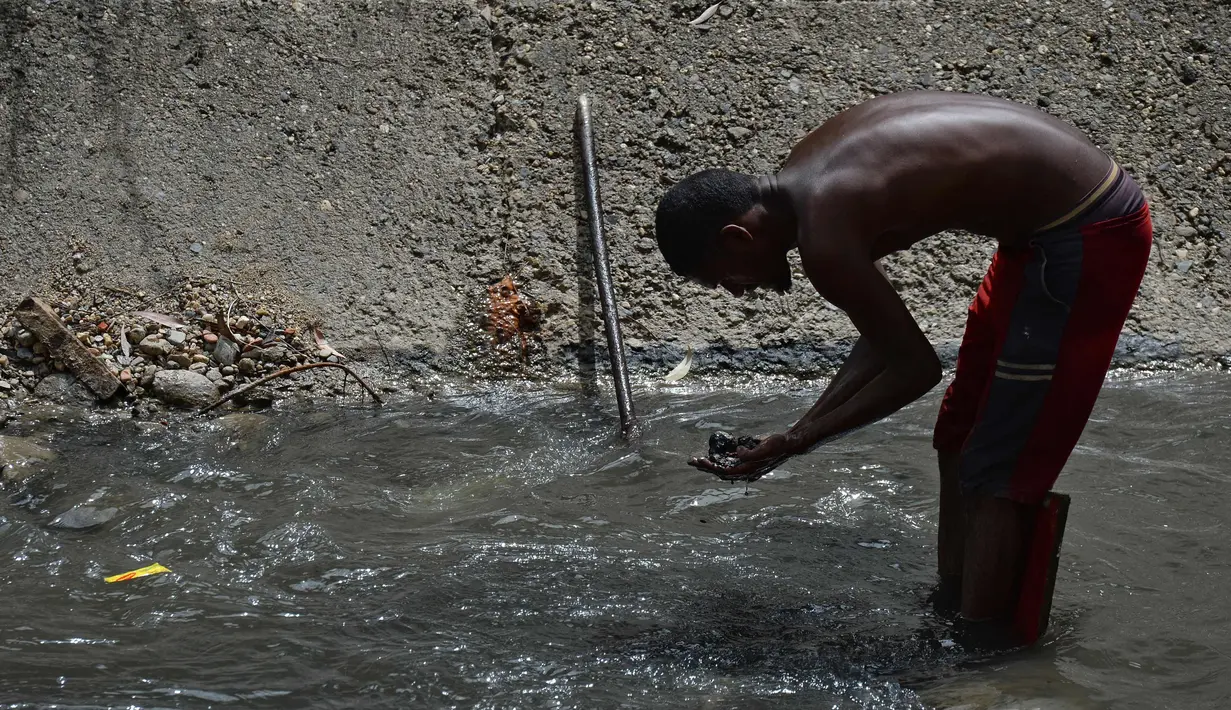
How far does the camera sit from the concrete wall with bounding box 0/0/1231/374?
4.48 meters

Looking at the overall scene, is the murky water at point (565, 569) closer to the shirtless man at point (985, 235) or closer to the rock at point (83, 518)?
the rock at point (83, 518)

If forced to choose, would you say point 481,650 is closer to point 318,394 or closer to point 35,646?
point 35,646

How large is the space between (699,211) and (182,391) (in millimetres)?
2550

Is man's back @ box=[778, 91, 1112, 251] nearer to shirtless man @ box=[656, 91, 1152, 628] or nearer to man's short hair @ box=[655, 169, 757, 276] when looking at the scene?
shirtless man @ box=[656, 91, 1152, 628]

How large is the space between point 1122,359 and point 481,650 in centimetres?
317

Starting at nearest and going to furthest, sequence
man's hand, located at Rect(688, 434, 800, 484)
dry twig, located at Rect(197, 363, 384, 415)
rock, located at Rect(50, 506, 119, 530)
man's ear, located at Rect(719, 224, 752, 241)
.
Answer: man's ear, located at Rect(719, 224, 752, 241) < man's hand, located at Rect(688, 434, 800, 484) < rock, located at Rect(50, 506, 119, 530) < dry twig, located at Rect(197, 363, 384, 415)

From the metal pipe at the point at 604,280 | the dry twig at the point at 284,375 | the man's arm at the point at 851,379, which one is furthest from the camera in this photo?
the dry twig at the point at 284,375

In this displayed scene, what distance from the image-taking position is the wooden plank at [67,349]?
13.2 ft

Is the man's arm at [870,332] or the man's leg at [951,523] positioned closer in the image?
the man's arm at [870,332]

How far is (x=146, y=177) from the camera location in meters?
4.63

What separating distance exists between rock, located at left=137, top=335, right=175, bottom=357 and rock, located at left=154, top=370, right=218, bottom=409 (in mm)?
164

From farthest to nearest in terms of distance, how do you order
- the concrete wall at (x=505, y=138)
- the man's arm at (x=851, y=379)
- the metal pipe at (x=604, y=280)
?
the concrete wall at (x=505, y=138), the metal pipe at (x=604, y=280), the man's arm at (x=851, y=379)

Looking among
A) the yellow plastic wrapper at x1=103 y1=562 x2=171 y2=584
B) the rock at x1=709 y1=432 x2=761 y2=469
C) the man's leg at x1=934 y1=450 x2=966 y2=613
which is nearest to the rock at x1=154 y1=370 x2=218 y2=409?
the yellow plastic wrapper at x1=103 y1=562 x2=171 y2=584

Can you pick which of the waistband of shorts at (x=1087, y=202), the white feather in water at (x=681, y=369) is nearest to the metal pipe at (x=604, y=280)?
the white feather in water at (x=681, y=369)
